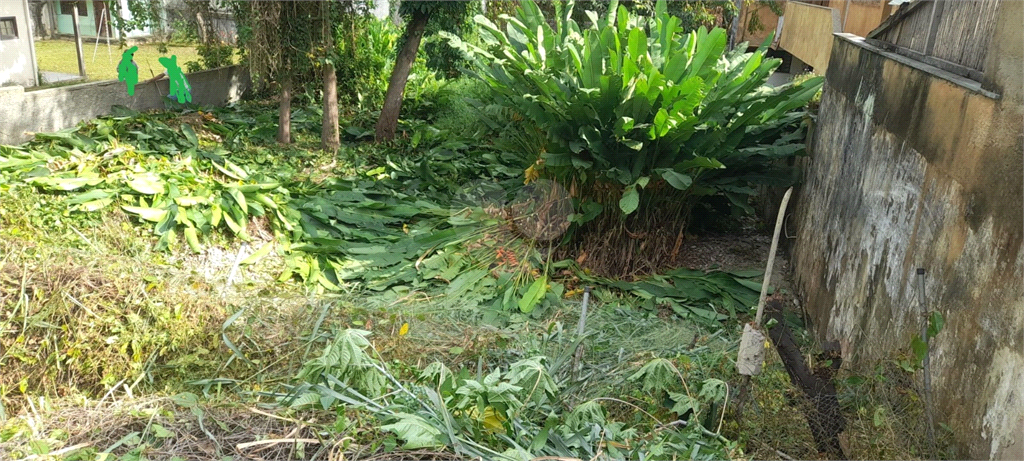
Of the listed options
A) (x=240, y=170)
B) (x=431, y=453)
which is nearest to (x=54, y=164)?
(x=240, y=170)

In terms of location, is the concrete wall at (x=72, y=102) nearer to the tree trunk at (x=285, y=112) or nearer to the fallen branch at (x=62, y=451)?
the tree trunk at (x=285, y=112)

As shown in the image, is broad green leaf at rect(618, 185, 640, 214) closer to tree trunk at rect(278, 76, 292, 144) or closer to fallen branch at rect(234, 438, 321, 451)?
fallen branch at rect(234, 438, 321, 451)

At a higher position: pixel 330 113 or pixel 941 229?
pixel 941 229

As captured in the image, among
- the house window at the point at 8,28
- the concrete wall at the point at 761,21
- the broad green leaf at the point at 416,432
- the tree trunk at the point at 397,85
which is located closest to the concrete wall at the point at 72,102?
the house window at the point at 8,28

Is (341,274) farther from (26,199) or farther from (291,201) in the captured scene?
(26,199)

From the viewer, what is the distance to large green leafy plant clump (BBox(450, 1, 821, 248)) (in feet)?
17.7

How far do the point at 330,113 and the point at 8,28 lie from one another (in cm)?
378

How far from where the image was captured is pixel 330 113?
870cm

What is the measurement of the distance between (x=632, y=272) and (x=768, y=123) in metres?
1.68

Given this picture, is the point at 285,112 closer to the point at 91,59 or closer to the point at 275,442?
the point at 91,59

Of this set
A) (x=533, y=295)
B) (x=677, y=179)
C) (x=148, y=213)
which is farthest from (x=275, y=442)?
(x=148, y=213)
